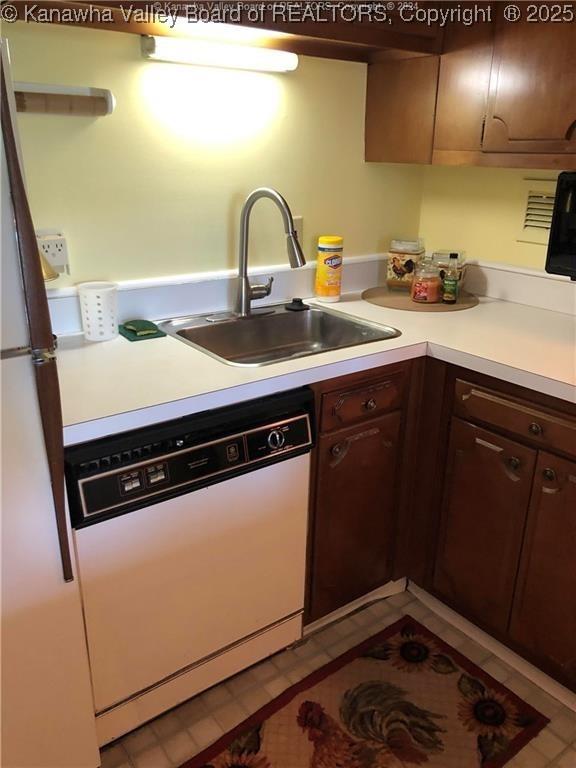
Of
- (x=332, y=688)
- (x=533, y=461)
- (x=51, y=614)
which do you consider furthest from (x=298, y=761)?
(x=533, y=461)

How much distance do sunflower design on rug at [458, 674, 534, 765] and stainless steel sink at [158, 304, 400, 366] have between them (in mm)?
1016

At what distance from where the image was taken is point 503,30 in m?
1.67

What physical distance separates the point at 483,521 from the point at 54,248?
1.37 meters

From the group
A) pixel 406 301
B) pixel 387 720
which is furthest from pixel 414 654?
pixel 406 301

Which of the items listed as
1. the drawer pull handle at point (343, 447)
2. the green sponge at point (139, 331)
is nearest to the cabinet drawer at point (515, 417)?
the drawer pull handle at point (343, 447)

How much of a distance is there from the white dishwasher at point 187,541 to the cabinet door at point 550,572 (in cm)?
59

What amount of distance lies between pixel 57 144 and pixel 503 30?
122cm

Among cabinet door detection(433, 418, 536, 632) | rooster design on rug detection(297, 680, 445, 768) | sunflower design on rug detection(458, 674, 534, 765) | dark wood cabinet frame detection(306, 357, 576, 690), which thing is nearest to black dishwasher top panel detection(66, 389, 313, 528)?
dark wood cabinet frame detection(306, 357, 576, 690)

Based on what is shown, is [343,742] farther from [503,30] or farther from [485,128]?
[503,30]

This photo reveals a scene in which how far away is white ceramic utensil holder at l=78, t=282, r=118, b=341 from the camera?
64.5 inches

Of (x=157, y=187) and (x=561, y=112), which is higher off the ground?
(x=561, y=112)

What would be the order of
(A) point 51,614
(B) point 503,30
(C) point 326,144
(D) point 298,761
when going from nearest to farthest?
(A) point 51,614, (D) point 298,761, (B) point 503,30, (C) point 326,144

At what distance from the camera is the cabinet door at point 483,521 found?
1630 millimetres

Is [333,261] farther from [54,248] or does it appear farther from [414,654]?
[414,654]
